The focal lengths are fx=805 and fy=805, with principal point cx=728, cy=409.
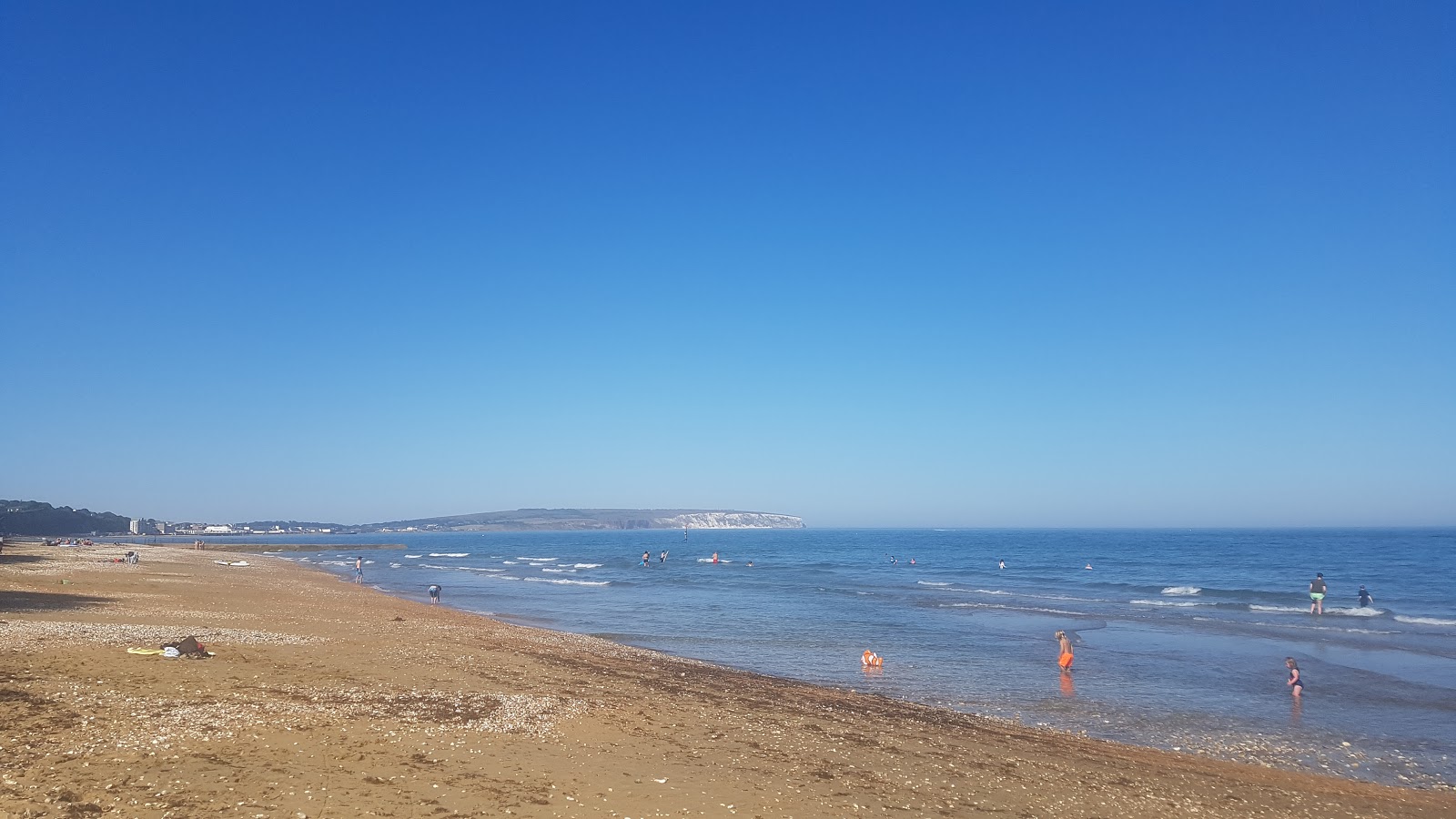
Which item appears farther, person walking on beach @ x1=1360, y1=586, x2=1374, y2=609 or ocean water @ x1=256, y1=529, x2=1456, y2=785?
person walking on beach @ x1=1360, y1=586, x2=1374, y2=609

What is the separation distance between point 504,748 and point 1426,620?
40.8 m

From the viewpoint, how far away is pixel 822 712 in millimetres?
14914

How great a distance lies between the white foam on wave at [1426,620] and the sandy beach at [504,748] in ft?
93.3

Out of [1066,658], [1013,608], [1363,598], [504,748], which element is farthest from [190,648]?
[1363,598]

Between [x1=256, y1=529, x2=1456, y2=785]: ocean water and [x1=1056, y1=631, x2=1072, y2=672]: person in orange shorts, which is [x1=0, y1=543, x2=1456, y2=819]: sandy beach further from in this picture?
[x1=1056, y1=631, x2=1072, y2=672]: person in orange shorts

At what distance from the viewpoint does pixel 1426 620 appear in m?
A: 34.3

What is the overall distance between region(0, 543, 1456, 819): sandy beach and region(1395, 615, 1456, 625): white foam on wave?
1119 inches

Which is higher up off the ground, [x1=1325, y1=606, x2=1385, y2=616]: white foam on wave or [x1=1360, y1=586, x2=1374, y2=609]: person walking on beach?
[x1=1360, y1=586, x2=1374, y2=609]: person walking on beach

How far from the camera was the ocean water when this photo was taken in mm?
15977

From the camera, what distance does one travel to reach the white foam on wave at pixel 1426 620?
3338 cm

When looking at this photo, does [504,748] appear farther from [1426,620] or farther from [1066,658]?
[1426,620]

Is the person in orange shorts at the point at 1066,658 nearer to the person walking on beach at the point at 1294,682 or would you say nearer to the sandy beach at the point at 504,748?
the person walking on beach at the point at 1294,682

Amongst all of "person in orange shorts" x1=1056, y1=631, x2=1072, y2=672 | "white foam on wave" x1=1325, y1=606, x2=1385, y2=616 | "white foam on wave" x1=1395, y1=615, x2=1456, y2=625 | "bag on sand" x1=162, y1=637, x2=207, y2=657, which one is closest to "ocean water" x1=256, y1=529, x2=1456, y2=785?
"white foam on wave" x1=1395, y1=615, x2=1456, y2=625

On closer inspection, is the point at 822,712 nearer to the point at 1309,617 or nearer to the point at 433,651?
the point at 433,651
